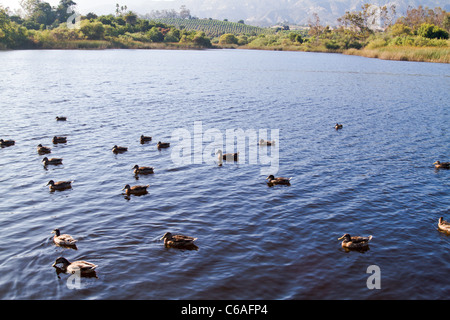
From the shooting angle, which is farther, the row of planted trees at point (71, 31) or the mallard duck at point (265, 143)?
the row of planted trees at point (71, 31)

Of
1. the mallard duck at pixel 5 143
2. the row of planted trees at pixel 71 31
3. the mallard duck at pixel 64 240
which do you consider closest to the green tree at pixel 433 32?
the row of planted trees at pixel 71 31

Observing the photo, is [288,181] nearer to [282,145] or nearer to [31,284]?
[282,145]

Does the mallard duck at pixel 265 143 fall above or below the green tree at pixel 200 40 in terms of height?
below

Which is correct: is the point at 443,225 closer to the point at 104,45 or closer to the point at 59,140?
the point at 59,140

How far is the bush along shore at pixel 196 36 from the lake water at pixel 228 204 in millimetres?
75859

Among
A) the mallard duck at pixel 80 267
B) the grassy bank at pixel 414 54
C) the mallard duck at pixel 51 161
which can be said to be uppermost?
the grassy bank at pixel 414 54

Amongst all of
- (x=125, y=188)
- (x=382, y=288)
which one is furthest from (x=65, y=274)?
(x=382, y=288)

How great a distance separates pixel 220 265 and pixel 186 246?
1.81 metres

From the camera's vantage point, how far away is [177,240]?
14.9 meters

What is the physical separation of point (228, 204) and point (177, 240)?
15.6ft

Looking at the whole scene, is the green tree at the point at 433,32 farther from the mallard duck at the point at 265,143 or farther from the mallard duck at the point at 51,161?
the mallard duck at the point at 51,161
